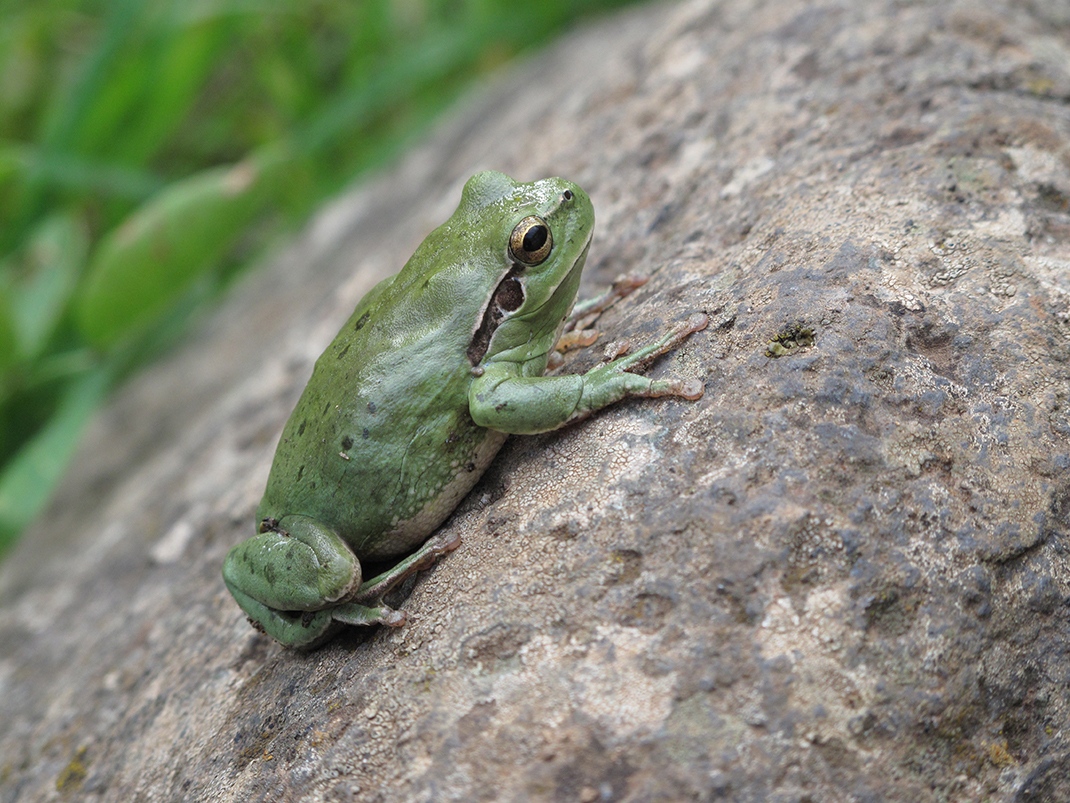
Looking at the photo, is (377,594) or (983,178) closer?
(377,594)

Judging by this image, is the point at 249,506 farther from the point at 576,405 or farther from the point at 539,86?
the point at 539,86

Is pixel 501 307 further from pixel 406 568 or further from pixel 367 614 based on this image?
pixel 367 614

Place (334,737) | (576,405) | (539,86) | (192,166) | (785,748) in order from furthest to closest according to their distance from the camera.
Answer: (192,166), (539,86), (576,405), (334,737), (785,748)

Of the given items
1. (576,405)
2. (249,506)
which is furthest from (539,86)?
(576,405)

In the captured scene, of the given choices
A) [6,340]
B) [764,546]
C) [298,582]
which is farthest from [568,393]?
[6,340]

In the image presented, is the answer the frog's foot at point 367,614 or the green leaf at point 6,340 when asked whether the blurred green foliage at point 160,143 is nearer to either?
the green leaf at point 6,340

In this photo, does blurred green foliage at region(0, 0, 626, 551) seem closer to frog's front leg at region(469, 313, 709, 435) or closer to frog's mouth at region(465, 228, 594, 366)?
frog's mouth at region(465, 228, 594, 366)
